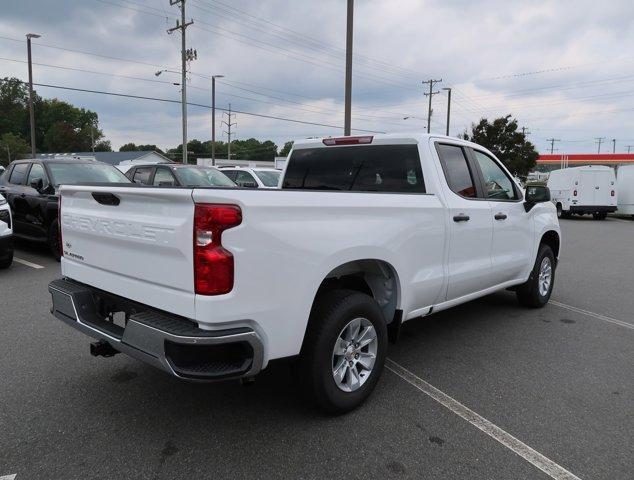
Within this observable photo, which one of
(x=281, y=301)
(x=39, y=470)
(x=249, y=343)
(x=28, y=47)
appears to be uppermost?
(x=28, y=47)

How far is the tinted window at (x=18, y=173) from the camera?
9820mm

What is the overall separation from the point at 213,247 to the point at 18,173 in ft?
30.6

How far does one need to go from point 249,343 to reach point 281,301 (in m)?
0.29

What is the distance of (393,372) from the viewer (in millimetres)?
4094

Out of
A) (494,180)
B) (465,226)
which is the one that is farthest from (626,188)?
(465,226)

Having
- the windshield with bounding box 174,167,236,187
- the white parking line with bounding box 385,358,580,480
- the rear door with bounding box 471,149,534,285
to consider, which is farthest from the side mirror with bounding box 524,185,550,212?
the windshield with bounding box 174,167,236,187

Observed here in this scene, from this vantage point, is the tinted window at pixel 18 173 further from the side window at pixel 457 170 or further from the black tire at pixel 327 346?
the black tire at pixel 327 346

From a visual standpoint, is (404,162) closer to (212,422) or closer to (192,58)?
(212,422)

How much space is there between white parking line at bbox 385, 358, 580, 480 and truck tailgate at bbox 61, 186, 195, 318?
198 cm

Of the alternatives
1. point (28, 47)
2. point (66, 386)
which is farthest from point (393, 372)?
point (28, 47)

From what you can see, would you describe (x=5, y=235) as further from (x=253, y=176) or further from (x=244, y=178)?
(x=244, y=178)

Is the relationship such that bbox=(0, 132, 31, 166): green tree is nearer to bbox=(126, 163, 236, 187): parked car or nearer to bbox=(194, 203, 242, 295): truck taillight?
bbox=(126, 163, 236, 187): parked car

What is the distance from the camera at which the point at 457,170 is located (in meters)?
4.53

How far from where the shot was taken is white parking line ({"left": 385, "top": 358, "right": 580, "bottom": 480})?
2770 mm
